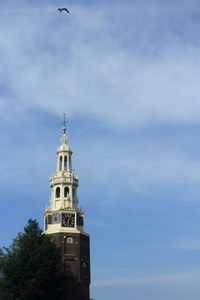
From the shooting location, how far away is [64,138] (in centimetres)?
9512

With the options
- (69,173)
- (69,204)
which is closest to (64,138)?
(69,173)

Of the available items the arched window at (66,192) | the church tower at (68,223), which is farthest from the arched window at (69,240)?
the arched window at (66,192)

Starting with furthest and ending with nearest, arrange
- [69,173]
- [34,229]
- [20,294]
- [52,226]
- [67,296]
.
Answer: [69,173] → [52,226] → [67,296] → [34,229] → [20,294]

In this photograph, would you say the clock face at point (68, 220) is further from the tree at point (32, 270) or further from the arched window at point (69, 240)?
the tree at point (32, 270)

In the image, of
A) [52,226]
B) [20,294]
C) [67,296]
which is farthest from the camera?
[52,226]

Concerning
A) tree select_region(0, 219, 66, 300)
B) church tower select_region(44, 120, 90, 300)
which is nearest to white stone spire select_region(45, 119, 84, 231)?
church tower select_region(44, 120, 90, 300)

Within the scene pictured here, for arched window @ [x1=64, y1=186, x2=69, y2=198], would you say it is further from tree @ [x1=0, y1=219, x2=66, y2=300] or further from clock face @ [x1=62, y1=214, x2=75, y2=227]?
tree @ [x1=0, y1=219, x2=66, y2=300]

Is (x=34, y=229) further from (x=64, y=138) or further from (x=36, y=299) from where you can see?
(x=64, y=138)

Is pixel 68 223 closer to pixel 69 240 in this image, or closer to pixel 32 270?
pixel 69 240

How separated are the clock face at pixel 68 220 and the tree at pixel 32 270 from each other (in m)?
10.8

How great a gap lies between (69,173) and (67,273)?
1898 centimetres

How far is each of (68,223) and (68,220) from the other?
52 cm

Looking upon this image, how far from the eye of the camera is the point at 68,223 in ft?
278

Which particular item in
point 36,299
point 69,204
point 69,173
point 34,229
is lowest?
point 36,299
